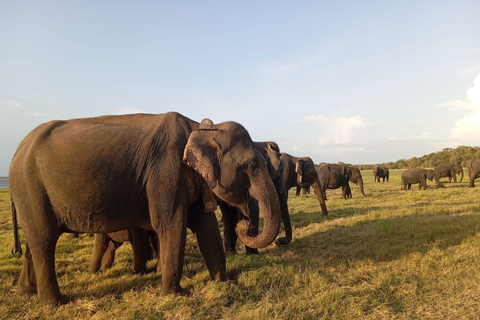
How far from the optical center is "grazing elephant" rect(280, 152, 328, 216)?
13078 millimetres

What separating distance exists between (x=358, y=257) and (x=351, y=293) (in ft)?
7.30

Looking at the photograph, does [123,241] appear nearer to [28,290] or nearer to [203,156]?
[28,290]

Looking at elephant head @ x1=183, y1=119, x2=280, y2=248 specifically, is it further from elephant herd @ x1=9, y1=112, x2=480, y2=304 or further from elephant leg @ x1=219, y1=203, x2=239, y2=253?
elephant leg @ x1=219, y1=203, x2=239, y2=253

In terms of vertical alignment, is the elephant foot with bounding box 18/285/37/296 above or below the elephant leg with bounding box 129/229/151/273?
below

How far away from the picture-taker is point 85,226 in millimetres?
4645

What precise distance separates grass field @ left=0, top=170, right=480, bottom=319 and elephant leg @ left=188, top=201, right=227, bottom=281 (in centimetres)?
26

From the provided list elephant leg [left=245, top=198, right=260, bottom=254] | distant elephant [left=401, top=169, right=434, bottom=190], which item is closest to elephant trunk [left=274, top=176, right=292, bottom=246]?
elephant leg [left=245, top=198, right=260, bottom=254]

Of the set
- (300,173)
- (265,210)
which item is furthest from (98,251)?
(300,173)

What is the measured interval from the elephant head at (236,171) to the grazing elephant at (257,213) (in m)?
2.92

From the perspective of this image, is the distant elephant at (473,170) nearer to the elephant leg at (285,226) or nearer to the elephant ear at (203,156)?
the elephant leg at (285,226)

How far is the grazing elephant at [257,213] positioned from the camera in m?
7.59

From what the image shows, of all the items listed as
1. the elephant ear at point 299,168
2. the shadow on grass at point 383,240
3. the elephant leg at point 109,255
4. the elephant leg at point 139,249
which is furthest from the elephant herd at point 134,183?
the elephant ear at point 299,168

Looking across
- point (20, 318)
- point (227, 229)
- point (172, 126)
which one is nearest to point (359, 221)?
point (227, 229)

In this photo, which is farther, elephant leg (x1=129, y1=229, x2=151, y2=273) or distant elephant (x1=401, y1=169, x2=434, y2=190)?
distant elephant (x1=401, y1=169, x2=434, y2=190)
